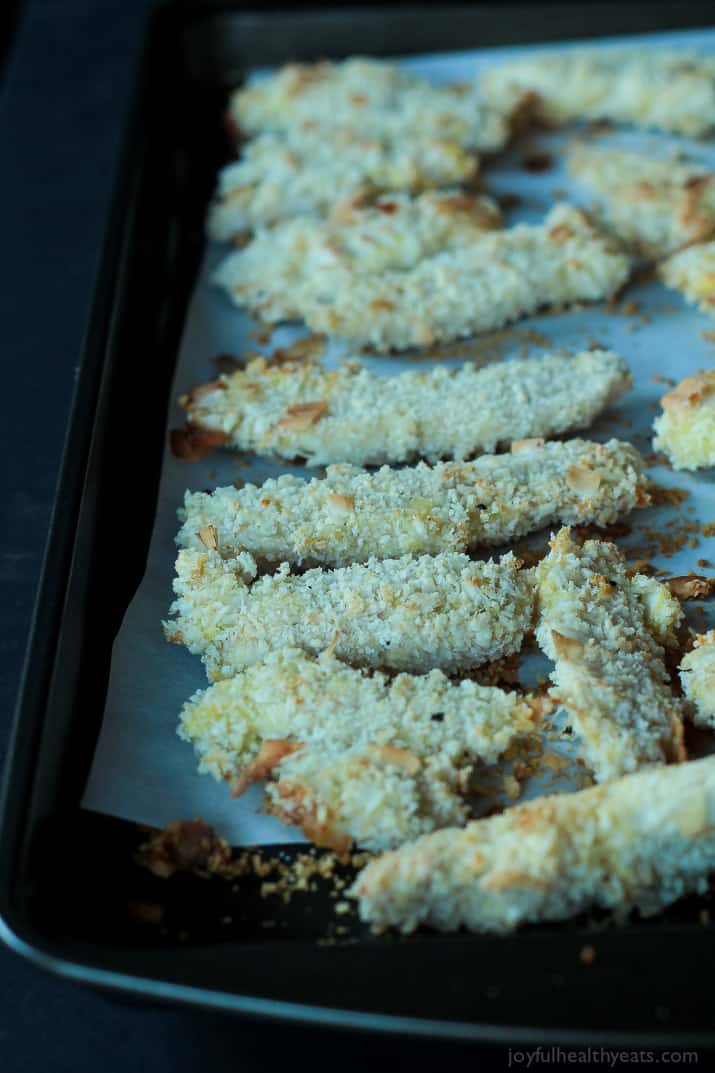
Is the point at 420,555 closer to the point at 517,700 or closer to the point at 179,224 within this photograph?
the point at 517,700

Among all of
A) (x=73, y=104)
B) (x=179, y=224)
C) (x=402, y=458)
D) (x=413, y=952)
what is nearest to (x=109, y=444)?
(x=402, y=458)

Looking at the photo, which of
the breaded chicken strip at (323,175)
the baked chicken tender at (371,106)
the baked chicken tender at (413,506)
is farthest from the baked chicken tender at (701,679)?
the baked chicken tender at (371,106)

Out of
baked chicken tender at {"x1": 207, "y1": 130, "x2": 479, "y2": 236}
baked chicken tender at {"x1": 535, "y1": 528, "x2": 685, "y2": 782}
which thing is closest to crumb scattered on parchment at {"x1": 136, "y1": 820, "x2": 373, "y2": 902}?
baked chicken tender at {"x1": 535, "y1": 528, "x2": 685, "y2": 782}

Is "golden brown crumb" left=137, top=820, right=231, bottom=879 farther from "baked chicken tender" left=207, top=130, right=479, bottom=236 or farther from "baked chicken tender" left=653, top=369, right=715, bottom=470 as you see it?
"baked chicken tender" left=207, top=130, right=479, bottom=236

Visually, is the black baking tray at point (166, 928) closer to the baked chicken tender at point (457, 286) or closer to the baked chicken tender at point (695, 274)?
the baked chicken tender at point (457, 286)

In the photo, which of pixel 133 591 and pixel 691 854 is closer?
pixel 691 854

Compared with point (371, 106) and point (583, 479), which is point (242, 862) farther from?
point (371, 106)
